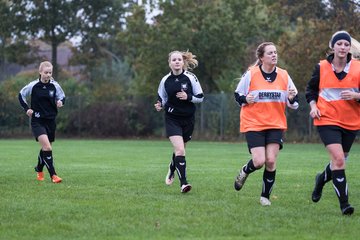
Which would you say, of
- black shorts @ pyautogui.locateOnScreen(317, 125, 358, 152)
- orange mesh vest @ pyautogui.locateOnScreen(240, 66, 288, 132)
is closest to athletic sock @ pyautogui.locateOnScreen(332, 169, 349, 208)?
black shorts @ pyautogui.locateOnScreen(317, 125, 358, 152)

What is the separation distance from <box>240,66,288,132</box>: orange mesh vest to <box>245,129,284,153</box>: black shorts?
6 cm

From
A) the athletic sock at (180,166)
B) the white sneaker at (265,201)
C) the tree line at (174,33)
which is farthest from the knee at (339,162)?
the tree line at (174,33)

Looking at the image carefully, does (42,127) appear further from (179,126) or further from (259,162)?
(259,162)

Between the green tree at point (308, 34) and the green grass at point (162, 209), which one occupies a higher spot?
the green tree at point (308, 34)

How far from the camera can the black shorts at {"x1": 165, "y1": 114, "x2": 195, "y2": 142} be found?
464 inches

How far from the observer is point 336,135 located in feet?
29.4

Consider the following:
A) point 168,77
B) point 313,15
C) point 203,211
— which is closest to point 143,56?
point 313,15

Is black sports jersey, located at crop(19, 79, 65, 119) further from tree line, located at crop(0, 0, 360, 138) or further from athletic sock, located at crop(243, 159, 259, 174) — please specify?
tree line, located at crop(0, 0, 360, 138)

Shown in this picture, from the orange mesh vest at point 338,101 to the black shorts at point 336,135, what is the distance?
0.06 metres

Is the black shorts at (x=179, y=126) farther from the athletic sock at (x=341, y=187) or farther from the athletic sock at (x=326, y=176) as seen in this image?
the athletic sock at (x=341, y=187)

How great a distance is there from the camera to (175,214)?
8.88 m

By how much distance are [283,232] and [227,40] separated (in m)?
37.3

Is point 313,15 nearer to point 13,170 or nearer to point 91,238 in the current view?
point 13,170

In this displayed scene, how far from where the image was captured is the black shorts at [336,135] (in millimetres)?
8938
